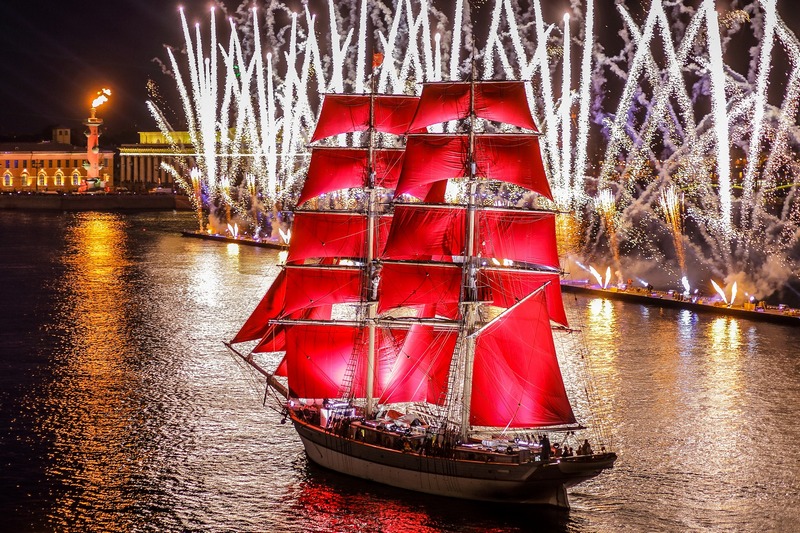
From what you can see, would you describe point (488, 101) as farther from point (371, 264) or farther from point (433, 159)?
point (371, 264)

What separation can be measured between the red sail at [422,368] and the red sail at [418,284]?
0.70 metres

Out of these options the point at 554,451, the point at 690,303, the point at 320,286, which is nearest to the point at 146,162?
the point at 690,303

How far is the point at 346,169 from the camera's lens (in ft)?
85.4

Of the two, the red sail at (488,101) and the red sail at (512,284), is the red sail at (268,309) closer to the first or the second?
the red sail at (512,284)

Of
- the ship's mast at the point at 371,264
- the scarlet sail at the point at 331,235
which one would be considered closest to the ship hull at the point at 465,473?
the ship's mast at the point at 371,264

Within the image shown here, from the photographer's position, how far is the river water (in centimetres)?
2114

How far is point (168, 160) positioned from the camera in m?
150

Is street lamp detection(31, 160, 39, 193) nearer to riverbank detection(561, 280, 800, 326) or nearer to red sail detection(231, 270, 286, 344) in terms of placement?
riverbank detection(561, 280, 800, 326)

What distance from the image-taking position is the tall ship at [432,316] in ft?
71.9

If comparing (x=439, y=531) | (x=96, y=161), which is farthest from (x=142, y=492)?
(x=96, y=161)

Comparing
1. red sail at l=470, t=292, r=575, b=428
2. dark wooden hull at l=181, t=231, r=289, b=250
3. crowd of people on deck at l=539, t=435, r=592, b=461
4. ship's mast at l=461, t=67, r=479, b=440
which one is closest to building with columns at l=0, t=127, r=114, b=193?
dark wooden hull at l=181, t=231, r=289, b=250

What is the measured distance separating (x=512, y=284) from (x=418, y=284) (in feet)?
6.62

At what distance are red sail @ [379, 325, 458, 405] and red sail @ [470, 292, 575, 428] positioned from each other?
1.27 metres

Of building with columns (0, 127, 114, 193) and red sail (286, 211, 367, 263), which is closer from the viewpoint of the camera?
red sail (286, 211, 367, 263)
